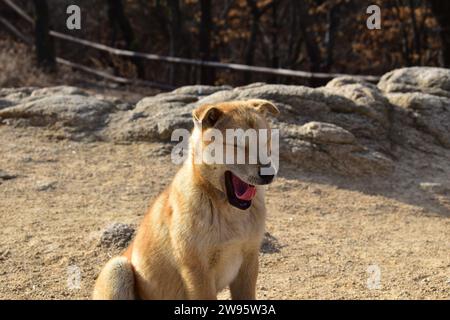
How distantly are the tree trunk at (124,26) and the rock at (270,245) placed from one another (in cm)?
1117

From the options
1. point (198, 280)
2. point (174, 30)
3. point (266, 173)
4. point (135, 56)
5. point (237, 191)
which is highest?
point (174, 30)

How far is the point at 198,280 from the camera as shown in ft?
13.1

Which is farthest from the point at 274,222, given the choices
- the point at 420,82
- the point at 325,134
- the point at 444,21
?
the point at 444,21

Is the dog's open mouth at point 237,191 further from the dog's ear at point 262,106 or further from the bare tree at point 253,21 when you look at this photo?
the bare tree at point 253,21

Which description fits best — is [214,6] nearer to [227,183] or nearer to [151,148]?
[151,148]

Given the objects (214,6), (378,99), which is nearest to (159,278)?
(378,99)

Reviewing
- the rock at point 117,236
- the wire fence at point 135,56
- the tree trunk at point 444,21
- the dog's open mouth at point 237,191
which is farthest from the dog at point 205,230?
the tree trunk at point 444,21

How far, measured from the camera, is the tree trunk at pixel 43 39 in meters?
15.2

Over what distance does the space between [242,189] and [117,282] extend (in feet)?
3.18

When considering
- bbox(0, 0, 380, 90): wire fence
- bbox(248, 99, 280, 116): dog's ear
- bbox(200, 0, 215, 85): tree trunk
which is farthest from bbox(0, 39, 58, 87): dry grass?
bbox(248, 99, 280, 116): dog's ear

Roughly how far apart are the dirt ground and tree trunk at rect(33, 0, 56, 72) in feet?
18.6

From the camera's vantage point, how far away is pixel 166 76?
1833cm

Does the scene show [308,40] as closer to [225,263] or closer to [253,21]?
[253,21]
